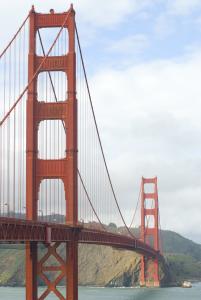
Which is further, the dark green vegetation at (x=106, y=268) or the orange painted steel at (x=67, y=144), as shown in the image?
the dark green vegetation at (x=106, y=268)

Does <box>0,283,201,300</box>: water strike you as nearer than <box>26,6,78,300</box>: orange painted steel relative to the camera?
No

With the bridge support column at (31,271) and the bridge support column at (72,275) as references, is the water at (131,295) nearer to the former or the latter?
the bridge support column at (72,275)

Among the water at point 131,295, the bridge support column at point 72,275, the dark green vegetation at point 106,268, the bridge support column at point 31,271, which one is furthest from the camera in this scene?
the dark green vegetation at point 106,268

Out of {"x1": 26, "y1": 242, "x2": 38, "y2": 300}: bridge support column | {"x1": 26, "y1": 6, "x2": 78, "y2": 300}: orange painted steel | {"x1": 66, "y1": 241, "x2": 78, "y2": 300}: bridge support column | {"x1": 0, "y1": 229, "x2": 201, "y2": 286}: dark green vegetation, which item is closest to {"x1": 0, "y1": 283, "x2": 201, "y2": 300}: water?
{"x1": 0, "y1": 229, "x2": 201, "y2": 286}: dark green vegetation

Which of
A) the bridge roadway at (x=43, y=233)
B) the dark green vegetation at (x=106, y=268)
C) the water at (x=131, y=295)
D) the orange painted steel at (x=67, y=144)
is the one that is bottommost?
the water at (x=131, y=295)

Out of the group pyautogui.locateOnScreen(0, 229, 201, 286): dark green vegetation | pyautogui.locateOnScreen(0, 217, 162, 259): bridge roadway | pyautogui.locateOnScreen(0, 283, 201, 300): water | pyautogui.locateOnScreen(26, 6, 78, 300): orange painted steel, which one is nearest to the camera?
pyautogui.locateOnScreen(0, 217, 162, 259): bridge roadway

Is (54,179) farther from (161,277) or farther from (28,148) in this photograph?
(161,277)

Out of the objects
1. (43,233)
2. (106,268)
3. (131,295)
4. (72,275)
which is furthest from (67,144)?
(106,268)

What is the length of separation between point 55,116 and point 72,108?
3.71ft

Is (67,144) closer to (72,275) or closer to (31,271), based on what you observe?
(72,275)

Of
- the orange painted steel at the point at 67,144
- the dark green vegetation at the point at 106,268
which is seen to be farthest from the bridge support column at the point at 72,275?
the dark green vegetation at the point at 106,268

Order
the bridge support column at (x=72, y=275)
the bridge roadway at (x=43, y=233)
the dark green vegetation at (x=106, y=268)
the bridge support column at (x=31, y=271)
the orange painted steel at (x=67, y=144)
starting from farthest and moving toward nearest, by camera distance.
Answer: the dark green vegetation at (x=106, y=268), the bridge support column at (x=72, y=275), the orange painted steel at (x=67, y=144), the bridge support column at (x=31, y=271), the bridge roadway at (x=43, y=233)

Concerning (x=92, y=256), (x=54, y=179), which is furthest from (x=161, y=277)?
(x=54, y=179)

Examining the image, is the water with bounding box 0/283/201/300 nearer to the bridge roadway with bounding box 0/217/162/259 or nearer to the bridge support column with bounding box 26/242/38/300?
the bridge roadway with bounding box 0/217/162/259
